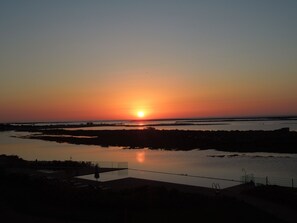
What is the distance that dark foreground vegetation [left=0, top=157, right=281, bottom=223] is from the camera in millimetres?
14820

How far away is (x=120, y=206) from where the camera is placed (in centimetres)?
1642

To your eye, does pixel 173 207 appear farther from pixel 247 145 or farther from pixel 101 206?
pixel 247 145

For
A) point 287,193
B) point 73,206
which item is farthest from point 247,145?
point 73,206

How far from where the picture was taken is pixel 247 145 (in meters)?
56.8

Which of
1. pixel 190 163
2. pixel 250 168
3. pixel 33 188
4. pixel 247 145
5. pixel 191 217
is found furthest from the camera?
pixel 247 145

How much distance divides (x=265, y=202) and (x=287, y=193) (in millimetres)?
1249

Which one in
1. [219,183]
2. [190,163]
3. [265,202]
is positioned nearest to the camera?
[265,202]

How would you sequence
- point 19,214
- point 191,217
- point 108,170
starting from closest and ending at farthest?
point 191,217, point 19,214, point 108,170

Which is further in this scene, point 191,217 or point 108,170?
point 108,170

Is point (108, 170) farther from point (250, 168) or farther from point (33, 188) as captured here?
point (250, 168)

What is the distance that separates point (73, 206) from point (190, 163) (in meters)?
22.6

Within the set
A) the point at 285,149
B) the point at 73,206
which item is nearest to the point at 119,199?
the point at 73,206

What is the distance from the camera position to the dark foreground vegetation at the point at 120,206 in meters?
14.8

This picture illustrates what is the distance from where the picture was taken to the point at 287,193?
1758cm
